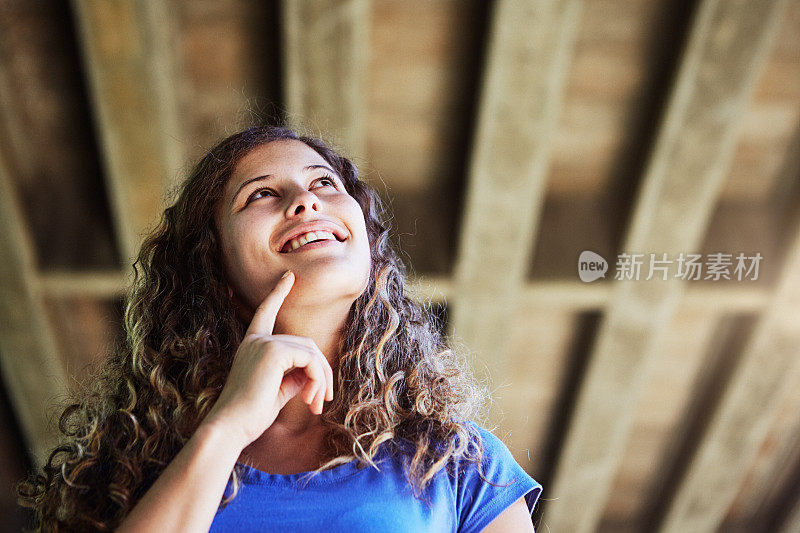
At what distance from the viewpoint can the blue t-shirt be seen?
4.90 feet

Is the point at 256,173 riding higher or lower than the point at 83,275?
higher

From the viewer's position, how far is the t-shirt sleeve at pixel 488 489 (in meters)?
1.66

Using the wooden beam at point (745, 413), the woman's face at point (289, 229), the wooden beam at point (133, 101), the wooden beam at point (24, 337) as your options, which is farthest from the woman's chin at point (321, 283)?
the wooden beam at point (745, 413)

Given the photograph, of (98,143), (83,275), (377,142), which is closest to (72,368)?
(83,275)

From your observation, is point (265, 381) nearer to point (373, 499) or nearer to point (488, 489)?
point (373, 499)

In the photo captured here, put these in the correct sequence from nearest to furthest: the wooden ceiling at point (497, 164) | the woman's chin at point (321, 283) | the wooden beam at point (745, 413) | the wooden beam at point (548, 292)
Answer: the woman's chin at point (321, 283), the wooden ceiling at point (497, 164), the wooden beam at point (548, 292), the wooden beam at point (745, 413)

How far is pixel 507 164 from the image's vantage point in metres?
4.84

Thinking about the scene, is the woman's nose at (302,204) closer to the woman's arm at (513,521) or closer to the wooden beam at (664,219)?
the woman's arm at (513,521)

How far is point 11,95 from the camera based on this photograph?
4.70 metres

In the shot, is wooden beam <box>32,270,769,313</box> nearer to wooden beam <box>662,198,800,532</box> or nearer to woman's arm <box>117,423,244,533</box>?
wooden beam <box>662,198,800,532</box>

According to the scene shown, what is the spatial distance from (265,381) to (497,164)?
12.1 ft

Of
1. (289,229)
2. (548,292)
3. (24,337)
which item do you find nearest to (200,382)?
(289,229)

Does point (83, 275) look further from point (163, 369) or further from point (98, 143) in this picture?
point (163, 369)

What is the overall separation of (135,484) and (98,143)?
12.5 ft
